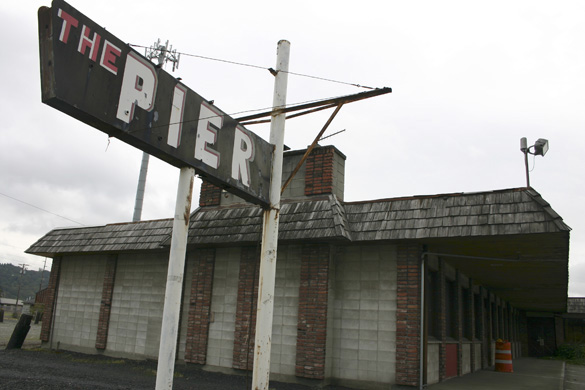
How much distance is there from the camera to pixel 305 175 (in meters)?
12.7

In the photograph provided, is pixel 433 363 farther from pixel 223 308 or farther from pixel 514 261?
pixel 223 308

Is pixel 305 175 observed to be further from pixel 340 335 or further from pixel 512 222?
pixel 512 222

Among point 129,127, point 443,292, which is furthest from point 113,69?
point 443,292

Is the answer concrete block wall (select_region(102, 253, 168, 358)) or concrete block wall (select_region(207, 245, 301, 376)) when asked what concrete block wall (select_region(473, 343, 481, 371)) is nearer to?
concrete block wall (select_region(207, 245, 301, 376))

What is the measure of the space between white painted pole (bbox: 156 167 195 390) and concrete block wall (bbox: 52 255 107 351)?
10.8 m

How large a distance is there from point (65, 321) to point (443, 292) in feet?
42.0

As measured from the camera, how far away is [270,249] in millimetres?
7590

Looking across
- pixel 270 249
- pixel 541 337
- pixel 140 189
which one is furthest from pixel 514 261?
pixel 140 189

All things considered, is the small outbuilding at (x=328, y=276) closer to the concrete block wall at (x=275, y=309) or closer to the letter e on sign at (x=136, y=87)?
the concrete block wall at (x=275, y=309)

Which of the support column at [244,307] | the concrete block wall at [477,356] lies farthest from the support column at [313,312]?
the concrete block wall at [477,356]

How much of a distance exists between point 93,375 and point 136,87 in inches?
306

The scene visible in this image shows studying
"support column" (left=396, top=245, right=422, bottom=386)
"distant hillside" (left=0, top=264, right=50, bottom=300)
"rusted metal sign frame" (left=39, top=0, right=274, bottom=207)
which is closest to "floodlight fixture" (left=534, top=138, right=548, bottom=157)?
"support column" (left=396, top=245, right=422, bottom=386)

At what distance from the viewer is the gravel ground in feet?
30.0

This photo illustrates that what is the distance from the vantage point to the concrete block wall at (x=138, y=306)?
46.2 feet
